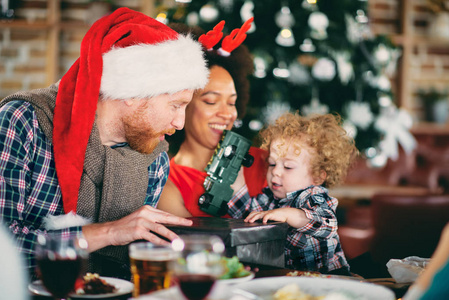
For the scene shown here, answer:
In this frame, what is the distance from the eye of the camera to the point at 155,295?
0.84 m

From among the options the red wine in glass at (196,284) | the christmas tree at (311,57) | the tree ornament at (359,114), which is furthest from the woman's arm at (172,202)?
the tree ornament at (359,114)

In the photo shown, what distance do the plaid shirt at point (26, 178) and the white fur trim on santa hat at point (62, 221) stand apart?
3 cm

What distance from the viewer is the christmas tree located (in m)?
3.06

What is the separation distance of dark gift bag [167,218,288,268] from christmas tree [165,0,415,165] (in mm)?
1646

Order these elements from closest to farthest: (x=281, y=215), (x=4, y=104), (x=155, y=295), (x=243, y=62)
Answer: (x=155, y=295)
(x=4, y=104)
(x=281, y=215)
(x=243, y=62)

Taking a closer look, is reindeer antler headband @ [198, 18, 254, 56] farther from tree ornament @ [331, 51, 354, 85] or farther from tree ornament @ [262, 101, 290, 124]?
tree ornament @ [331, 51, 354, 85]

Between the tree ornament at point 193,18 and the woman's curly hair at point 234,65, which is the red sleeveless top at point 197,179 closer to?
the woman's curly hair at point 234,65

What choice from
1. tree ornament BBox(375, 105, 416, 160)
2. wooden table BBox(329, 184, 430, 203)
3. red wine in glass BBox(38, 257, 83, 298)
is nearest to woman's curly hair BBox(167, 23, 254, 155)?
red wine in glass BBox(38, 257, 83, 298)

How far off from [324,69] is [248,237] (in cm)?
220

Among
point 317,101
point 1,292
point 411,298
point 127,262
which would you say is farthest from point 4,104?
point 317,101

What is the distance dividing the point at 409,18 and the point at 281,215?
4271mm

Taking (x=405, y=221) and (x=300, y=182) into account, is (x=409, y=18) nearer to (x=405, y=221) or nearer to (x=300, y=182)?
(x=405, y=221)

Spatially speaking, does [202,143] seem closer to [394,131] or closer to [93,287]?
[93,287]

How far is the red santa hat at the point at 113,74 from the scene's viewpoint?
59.3 inches
